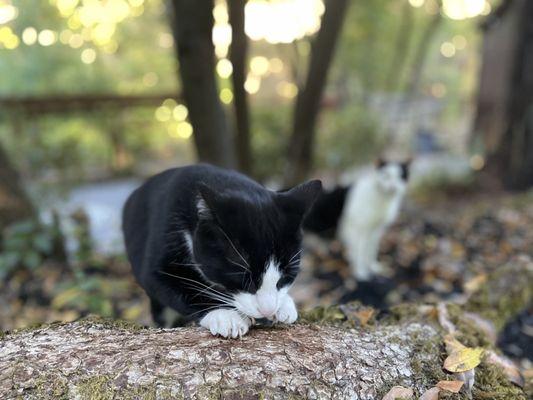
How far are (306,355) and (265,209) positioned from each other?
0.48m

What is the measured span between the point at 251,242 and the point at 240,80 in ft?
12.3

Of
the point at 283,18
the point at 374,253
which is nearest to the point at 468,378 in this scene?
the point at 374,253

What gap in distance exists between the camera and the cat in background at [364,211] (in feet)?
13.6

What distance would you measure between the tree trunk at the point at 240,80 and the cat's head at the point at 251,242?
3.55 m

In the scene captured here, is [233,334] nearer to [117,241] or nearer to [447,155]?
[117,241]

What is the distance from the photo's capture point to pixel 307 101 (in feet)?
17.5

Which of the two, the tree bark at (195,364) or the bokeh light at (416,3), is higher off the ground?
the bokeh light at (416,3)

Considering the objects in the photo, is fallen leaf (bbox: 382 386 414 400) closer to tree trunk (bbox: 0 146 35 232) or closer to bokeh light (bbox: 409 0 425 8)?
tree trunk (bbox: 0 146 35 232)

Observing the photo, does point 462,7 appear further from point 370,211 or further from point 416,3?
point 370,211

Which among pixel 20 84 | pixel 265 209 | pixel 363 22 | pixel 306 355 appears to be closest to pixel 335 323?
pixel 306 355

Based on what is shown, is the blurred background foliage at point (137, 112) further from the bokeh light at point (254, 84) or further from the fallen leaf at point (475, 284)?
the fallen leaf at point (475, 284)

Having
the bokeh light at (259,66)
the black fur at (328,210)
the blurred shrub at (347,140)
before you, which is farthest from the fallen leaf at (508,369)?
the bokeh light at (259,66)

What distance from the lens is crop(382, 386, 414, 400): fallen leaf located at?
49.7 inches

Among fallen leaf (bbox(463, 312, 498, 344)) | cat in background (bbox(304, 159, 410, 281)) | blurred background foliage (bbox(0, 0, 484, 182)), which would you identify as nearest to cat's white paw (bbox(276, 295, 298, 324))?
fallen leaf (bbox(463, 312, 498, 344))
